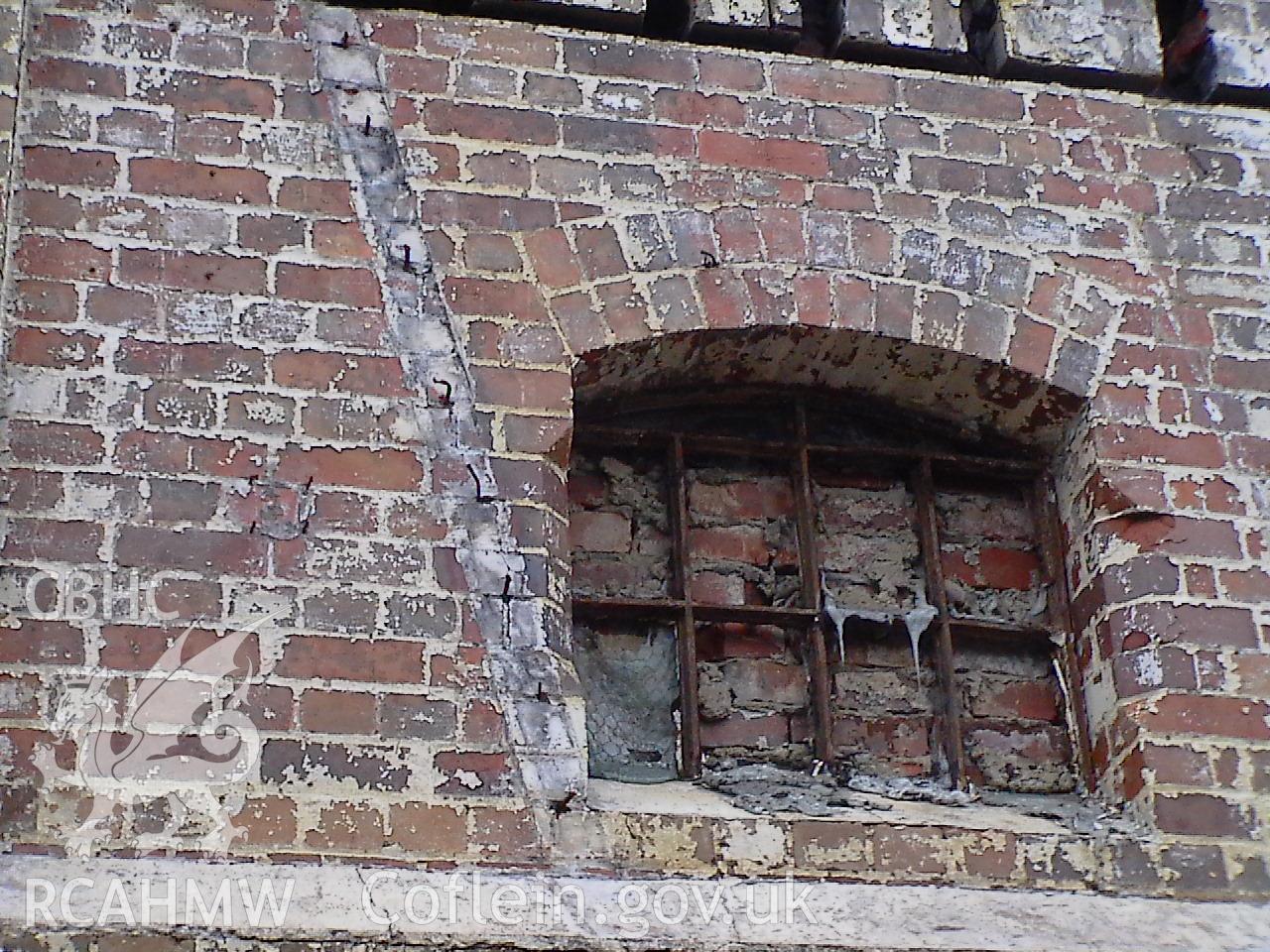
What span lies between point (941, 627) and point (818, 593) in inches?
10.8

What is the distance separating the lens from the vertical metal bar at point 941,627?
408 centimetres

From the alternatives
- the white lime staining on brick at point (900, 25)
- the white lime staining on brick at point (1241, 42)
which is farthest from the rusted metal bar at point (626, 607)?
the white lime staining on brick at point (1241, 42)

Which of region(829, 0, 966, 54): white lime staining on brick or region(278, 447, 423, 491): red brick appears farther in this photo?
region(829, 0, 966, 54): white lime staining on brick

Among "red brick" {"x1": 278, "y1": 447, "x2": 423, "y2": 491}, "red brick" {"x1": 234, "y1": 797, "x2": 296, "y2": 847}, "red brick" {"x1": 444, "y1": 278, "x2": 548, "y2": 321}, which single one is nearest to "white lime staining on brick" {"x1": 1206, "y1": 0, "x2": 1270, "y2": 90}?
"red brick" {"x1": 444, "y1": 278, "x2": 548, "y2": 321}

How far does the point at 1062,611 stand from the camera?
4.27m

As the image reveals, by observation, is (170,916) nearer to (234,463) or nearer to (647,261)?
(234,463)

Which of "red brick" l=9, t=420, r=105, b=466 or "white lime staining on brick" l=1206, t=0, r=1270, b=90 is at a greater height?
"white lime staining on brick" l=1206, t=0, r=1270, b=90

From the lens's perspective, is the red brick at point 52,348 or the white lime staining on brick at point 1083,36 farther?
the white lime staining on brick at point 1083,36

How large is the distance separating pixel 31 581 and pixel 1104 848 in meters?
2.09

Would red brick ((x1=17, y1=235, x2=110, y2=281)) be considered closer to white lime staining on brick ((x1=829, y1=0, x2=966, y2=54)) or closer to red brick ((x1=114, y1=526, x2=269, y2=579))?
red brick ((x1=114, y1=526, x2=269, y2=579))

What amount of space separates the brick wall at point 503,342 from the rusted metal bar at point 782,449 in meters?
0.11

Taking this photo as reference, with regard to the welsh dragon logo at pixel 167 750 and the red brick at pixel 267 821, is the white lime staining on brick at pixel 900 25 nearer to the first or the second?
the welsh dragon logo at pixel 167 750

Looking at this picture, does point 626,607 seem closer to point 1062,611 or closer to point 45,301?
point 1062,611

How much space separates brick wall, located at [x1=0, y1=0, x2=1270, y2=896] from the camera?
11.9ft
